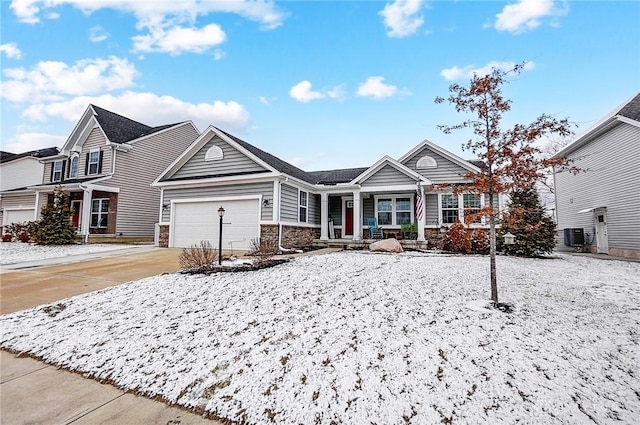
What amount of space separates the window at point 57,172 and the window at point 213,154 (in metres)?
13.2

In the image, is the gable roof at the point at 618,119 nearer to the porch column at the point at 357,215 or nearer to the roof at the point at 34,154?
the porch column at the point at 357,215

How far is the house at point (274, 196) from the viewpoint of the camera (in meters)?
12.3

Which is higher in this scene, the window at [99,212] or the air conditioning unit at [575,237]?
the window at [99,212]

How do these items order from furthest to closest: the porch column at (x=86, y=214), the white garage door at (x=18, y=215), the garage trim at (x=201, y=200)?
the white garage door at (x=18, y=215) < the porch column at (x=86, y=214) < the garage trim at (x=201, y=200)

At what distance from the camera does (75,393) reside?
9.38 feet

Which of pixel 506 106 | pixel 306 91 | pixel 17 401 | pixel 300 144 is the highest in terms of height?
pixel 306 91

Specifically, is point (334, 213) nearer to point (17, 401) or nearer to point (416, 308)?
point (416, 308)

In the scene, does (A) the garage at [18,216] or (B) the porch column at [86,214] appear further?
(A) the garage at [18,216]

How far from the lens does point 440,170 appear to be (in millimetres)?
14453

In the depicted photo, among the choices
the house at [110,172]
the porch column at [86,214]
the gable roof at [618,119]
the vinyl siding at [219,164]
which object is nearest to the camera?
the gable roof at [618,119]

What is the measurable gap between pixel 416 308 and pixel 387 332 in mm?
913

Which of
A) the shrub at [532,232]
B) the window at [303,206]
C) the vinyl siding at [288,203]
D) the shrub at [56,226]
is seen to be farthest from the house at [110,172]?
the shrub at [532,232]

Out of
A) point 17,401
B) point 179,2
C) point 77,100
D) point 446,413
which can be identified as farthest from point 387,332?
point 77,100

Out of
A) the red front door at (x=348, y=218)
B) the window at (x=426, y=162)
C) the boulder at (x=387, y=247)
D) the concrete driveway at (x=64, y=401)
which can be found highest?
the window at (x=426, y=162)
